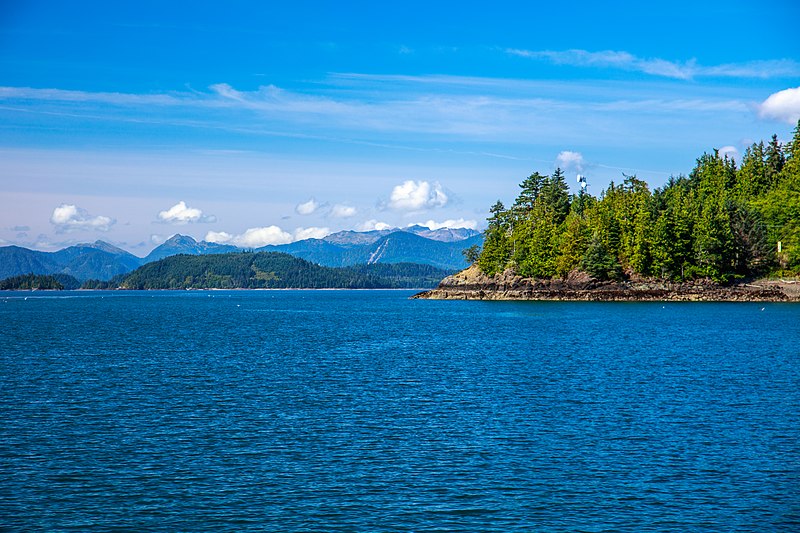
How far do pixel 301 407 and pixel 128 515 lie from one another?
1852 cm

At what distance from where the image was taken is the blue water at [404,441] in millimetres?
24469

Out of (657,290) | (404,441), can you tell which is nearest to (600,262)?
(657,290)

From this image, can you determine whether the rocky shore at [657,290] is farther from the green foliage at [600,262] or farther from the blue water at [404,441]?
the blue water at [404,441]

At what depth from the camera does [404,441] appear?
33906mm

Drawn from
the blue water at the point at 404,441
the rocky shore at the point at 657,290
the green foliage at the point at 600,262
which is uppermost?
the green foliage at the point at 600,262

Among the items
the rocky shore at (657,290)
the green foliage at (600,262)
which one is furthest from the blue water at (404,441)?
the green foliage at (600,262)

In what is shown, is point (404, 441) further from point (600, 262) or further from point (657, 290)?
point (600, 262)

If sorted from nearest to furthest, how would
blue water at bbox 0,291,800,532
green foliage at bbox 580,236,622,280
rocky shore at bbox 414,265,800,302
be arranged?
blue water at bbox 0,291,800,532 < rocky shore at bbox 414,265,800,302 < green foliage at bbox 580,236,622,280

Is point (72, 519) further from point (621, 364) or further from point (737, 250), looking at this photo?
point (737, 250)

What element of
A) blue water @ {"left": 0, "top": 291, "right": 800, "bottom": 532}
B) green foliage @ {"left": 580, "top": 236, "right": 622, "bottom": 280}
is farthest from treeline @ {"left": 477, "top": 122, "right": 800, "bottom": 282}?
blue water @ {"left": 0, "top": 291, "right": 800, "bottom": 532}

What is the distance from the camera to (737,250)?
16900cm

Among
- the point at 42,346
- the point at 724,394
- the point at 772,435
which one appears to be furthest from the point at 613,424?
the point at 42,346

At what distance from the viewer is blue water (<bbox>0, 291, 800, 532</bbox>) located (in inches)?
963

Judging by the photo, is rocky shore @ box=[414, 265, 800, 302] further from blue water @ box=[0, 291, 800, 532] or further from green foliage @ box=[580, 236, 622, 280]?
blue water @ box=[0, 291, 800, 532]
